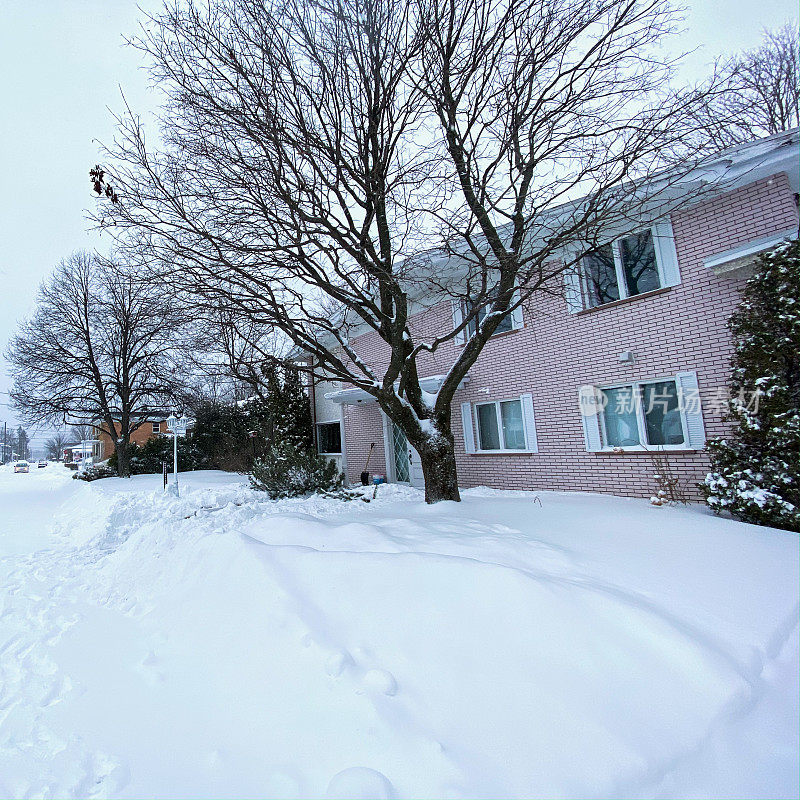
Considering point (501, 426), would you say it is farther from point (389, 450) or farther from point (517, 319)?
point (389, 450)

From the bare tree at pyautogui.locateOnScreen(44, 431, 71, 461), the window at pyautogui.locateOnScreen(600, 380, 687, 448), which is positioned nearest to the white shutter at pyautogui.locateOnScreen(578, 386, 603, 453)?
the window at pyautogui.locateOnScreen(600, 380, 687, 448)

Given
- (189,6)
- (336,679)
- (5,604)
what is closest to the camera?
(336,679)

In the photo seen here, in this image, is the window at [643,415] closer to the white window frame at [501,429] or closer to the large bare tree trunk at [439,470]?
the white window frame at [501,429]

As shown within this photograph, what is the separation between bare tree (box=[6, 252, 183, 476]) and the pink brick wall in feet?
55.8

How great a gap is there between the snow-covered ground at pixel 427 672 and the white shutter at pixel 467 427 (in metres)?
6.88

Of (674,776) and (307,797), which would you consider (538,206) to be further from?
(307,797)

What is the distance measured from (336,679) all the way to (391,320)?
17.3 ft

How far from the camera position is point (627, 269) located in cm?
895

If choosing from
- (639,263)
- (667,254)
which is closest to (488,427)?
(639,263)

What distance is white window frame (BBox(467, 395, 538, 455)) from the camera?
10.3 meters

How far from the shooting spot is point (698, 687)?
7.75 ft

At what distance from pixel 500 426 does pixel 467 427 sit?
0.98 meters

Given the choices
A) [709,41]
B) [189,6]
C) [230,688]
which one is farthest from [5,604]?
[709,41]

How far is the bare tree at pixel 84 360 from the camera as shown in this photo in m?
21.1
